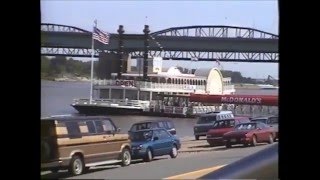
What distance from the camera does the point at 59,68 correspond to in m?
2.79

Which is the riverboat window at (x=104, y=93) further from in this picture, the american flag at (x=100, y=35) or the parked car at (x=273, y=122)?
the parked car at (x=273, y=122)

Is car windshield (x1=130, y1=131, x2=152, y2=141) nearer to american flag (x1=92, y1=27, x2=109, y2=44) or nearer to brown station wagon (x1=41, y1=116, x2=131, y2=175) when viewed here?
brown station wagon (x1=41, y1=116, x2=131, y2=175)

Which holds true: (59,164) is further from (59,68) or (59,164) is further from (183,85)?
(183,85)

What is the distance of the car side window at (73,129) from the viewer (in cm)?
269

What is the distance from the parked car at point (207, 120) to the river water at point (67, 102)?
5cm

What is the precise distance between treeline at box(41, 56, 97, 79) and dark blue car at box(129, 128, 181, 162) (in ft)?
1.31

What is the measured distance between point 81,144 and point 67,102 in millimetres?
236

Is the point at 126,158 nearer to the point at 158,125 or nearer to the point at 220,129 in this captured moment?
the point at 158,125

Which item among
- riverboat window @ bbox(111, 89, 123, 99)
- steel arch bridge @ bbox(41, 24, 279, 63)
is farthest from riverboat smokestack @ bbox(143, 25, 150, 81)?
riverboat window @ bbox(111, 89, 123, 99)

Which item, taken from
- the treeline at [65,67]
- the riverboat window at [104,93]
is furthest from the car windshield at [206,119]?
the treeline at [65,67]

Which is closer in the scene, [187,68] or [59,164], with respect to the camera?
[59,164]
